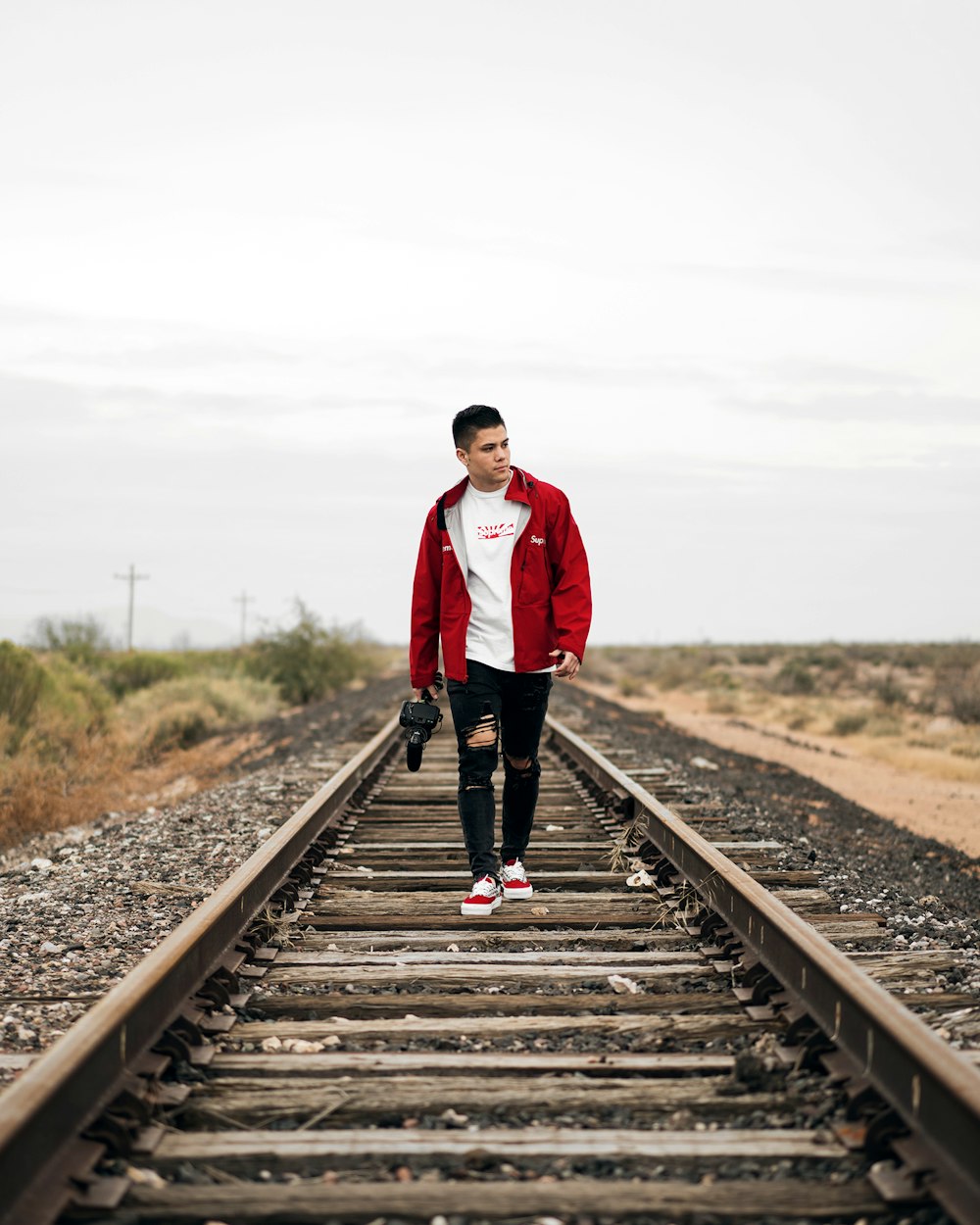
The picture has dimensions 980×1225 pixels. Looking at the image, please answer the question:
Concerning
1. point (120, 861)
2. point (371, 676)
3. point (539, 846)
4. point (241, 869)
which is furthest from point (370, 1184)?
point (371, 676)

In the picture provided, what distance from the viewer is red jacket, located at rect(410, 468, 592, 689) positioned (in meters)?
5.41

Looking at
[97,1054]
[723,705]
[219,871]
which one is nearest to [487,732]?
[219,871]

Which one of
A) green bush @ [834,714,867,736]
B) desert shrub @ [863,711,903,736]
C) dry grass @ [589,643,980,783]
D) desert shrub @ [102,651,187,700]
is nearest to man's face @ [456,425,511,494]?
dry grass @ [589,643,980,783]

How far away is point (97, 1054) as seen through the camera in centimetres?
316

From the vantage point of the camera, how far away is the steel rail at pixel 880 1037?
274cm

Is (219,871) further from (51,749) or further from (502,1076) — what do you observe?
(51,749)

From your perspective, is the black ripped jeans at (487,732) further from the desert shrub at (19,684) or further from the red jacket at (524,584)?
the desert shrub at (19,684)

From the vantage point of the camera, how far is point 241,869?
5535mm

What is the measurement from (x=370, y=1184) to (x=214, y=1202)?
34 cm

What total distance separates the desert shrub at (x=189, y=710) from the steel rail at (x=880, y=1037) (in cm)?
1427

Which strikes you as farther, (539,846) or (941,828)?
(941,828)

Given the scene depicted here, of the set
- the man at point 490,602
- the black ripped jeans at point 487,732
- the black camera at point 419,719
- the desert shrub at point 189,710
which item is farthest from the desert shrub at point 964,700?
the black camera at point 419,719

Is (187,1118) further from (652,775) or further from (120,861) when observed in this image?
(652,775)

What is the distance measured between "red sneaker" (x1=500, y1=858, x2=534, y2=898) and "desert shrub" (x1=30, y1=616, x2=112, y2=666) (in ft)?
90.3
